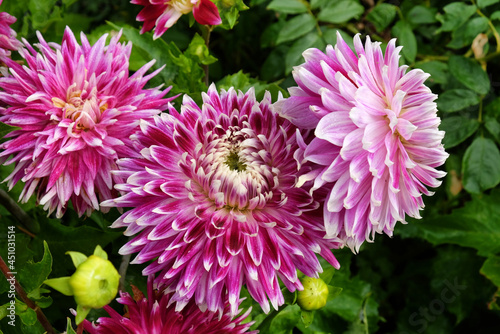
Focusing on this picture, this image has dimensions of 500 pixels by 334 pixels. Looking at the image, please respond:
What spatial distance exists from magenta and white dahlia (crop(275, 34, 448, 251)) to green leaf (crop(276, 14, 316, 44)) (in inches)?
16.5

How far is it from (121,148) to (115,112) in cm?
5

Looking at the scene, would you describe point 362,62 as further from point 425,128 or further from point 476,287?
point 476,287

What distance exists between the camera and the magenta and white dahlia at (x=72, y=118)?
0.66 m

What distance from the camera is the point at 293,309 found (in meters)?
0.83

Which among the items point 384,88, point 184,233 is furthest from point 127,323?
point 384,88

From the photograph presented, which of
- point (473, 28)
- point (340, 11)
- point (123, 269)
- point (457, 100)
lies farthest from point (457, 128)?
point (123, 269)

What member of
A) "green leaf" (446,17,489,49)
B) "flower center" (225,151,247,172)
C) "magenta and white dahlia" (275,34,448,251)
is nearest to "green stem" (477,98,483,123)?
"green leaf" (446,17,489,49)

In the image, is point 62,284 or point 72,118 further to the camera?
point 72,118

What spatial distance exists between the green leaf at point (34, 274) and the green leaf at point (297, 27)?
23.7 inches

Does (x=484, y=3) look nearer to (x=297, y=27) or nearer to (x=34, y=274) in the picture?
(x=297, y=27)

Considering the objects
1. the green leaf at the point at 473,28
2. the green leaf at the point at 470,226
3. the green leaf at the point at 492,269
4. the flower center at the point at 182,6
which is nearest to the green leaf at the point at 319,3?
the green leaf at the point at 473,28

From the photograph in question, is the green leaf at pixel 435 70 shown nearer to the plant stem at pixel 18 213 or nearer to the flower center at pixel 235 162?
the flower center at pixel 235 162

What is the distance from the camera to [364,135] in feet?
1.73

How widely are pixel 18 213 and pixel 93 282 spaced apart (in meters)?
0.42
